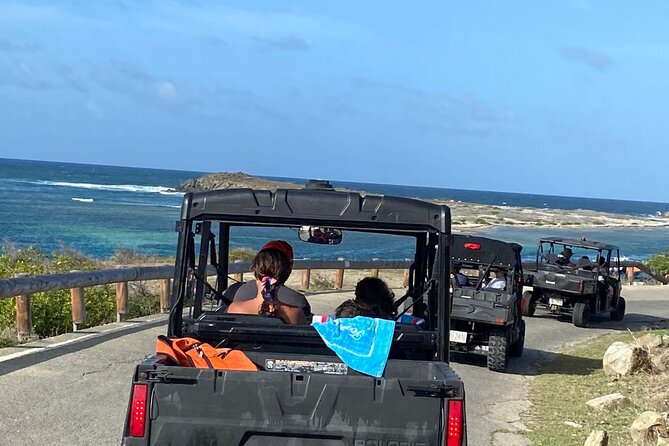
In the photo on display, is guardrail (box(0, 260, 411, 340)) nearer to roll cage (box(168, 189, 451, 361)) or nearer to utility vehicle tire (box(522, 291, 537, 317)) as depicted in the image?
roll cage (box(168, 189, 451, 361))

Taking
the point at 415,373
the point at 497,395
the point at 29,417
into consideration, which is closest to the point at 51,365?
the point at 29,417

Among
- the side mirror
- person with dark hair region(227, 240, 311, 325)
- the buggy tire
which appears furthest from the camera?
the buggy tire

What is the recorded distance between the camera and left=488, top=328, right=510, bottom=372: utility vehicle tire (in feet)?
43.3

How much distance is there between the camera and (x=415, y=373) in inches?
226

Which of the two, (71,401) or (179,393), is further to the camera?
(71,401)

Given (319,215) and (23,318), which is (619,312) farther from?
(319,215)

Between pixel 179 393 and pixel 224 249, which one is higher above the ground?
pixel 224 249

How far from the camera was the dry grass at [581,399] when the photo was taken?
922cm

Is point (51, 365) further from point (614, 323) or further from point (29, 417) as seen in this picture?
point (614, 323)

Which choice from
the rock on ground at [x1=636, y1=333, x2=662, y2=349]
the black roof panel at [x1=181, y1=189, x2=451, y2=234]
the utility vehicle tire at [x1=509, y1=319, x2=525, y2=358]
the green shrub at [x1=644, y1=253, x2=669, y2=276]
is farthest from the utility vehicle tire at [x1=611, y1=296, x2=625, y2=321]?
the green shrub at [x1=644, y1=253, x2=669, y2=276]

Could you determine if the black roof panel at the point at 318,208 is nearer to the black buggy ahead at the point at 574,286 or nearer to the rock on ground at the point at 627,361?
the rock on ground at the point at 627,361

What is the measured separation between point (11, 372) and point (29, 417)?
1.80 m

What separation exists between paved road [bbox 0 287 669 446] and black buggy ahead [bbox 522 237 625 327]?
5206 mm

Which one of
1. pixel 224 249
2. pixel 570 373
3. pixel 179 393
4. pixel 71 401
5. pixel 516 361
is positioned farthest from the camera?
pixel 516 361
